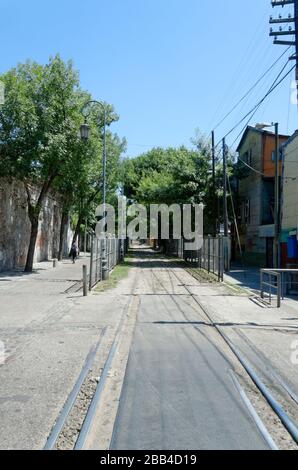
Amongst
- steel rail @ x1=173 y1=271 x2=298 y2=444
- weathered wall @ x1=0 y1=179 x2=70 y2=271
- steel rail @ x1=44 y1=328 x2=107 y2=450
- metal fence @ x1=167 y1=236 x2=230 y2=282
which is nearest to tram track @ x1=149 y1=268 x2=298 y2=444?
steel rail @ x1=173 y1=271 x2=298 y2=444

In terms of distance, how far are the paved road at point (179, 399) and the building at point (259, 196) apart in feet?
76.9

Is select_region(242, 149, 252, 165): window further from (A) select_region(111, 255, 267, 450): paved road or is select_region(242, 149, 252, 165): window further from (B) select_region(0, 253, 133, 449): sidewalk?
(A) select_region(111, 255, 267, 450): paved road

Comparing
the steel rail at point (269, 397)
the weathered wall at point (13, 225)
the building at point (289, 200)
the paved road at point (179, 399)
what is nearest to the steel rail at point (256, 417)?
the paved road at point (179, 399)

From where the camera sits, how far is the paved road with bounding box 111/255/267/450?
4.23 meters

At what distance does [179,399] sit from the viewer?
5.30 metres

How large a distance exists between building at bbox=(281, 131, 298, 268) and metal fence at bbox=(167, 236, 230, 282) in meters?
3.29

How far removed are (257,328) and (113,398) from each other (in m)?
5.32

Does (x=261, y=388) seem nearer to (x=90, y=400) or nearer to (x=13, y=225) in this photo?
(x=90, y=400)

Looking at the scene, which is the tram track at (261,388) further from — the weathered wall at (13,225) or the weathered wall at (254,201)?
the weathered wall at (254,201)

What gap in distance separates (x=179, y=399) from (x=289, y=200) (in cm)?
2085

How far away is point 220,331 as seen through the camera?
9430mm

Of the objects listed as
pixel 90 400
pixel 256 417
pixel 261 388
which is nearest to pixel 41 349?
pixel 90 400

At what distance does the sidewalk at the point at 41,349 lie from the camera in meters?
4.66
